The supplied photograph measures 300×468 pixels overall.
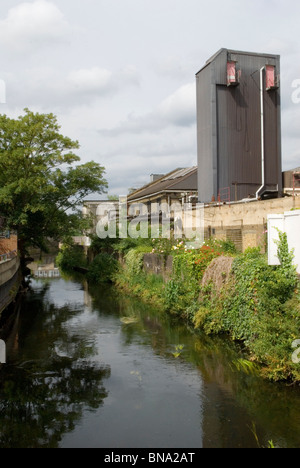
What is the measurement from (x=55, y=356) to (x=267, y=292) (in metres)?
5.67

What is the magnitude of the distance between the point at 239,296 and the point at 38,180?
1635 cm

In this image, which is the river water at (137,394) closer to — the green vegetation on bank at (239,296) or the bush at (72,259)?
the green vegetation on bank at (239,296)

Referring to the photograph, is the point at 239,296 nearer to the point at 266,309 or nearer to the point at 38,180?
the point at 266,309

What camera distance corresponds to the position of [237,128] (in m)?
21.5

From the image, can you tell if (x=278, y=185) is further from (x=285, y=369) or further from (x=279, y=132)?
(x=285, y=369)

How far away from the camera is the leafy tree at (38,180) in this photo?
23375 mm

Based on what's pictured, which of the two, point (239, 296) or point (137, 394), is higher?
point (239, 296)

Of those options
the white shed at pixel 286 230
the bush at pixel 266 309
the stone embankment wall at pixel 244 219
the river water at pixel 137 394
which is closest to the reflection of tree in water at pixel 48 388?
the river water at pixel 137 394

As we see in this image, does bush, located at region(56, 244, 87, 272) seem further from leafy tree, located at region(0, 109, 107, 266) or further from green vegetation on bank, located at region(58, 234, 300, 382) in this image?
green vegetation on bank, located at region(58, 234, 300, 382)

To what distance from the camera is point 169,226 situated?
21359 mm

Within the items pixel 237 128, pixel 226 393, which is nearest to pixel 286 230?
pixel 226 393

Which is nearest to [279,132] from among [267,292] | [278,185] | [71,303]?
[278,185]

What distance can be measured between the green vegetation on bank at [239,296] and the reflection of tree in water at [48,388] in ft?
11.0
